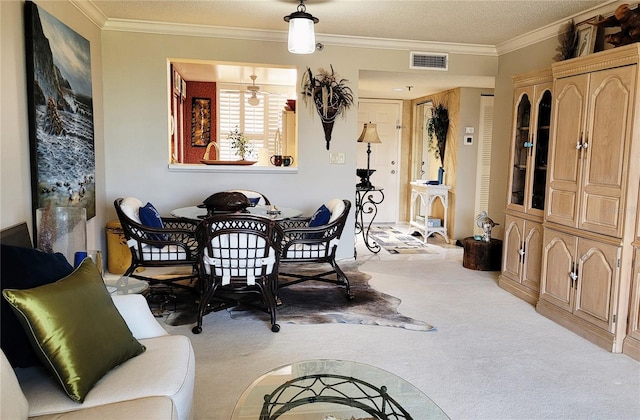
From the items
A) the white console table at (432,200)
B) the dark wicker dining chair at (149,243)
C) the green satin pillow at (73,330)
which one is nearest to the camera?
the green satin pillow at (73,330)

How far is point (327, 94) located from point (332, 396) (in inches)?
148

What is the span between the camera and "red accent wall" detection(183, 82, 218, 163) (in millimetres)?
8234

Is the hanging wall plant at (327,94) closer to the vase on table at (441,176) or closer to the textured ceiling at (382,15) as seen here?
the textured ceiling at (382,15)

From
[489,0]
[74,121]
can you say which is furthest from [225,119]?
Answer: [489,0]

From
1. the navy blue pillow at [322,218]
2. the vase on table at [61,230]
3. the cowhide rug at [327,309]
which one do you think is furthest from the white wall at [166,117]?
the navy blue pillow at [322,218]

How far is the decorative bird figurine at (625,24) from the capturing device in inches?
124

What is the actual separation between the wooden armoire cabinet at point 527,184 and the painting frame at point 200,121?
5.60 m

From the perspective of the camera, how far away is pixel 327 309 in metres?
3.78

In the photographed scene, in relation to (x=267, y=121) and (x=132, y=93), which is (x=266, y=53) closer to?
(x=132, y=93)

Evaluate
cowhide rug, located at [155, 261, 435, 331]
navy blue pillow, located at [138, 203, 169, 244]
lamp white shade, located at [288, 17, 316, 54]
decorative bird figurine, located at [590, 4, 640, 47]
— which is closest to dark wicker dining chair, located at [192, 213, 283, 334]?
cowhide rug, located at [155, 261, 435, 331]

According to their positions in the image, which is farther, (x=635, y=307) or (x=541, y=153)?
(x=541, y=153)

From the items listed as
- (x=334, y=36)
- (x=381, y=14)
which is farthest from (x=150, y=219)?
(x=334, y=36)

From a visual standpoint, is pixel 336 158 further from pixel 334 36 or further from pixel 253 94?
pixel 253 94

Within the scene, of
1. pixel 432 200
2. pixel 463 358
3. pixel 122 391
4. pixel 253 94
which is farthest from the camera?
pixel 253 94
